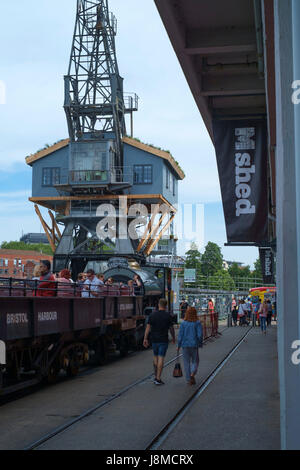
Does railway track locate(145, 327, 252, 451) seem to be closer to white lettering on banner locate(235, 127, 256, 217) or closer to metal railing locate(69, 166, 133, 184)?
white lettering on banner locate(235, 127, 256, 217)

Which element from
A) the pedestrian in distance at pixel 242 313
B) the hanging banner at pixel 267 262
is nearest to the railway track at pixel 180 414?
the hanging banner at pixel 267 262

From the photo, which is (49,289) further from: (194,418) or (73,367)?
(194,418)

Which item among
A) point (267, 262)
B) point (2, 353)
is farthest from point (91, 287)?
point (267, 262)

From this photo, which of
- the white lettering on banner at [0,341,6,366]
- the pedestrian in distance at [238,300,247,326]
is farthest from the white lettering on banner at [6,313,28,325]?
the pedestrian in distance at [238,300,247,326]

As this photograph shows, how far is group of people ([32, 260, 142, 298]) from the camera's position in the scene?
1224 cm

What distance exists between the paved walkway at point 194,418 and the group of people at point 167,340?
13.8 inches

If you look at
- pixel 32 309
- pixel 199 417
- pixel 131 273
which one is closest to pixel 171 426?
pixel 199 417

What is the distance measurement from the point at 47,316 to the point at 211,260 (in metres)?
90.0

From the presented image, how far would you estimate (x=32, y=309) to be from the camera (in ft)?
35.7

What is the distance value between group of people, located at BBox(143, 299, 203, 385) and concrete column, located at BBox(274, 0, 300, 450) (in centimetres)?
728

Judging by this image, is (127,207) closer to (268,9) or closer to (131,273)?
(131,273)

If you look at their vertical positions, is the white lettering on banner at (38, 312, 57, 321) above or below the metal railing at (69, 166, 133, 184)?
below
